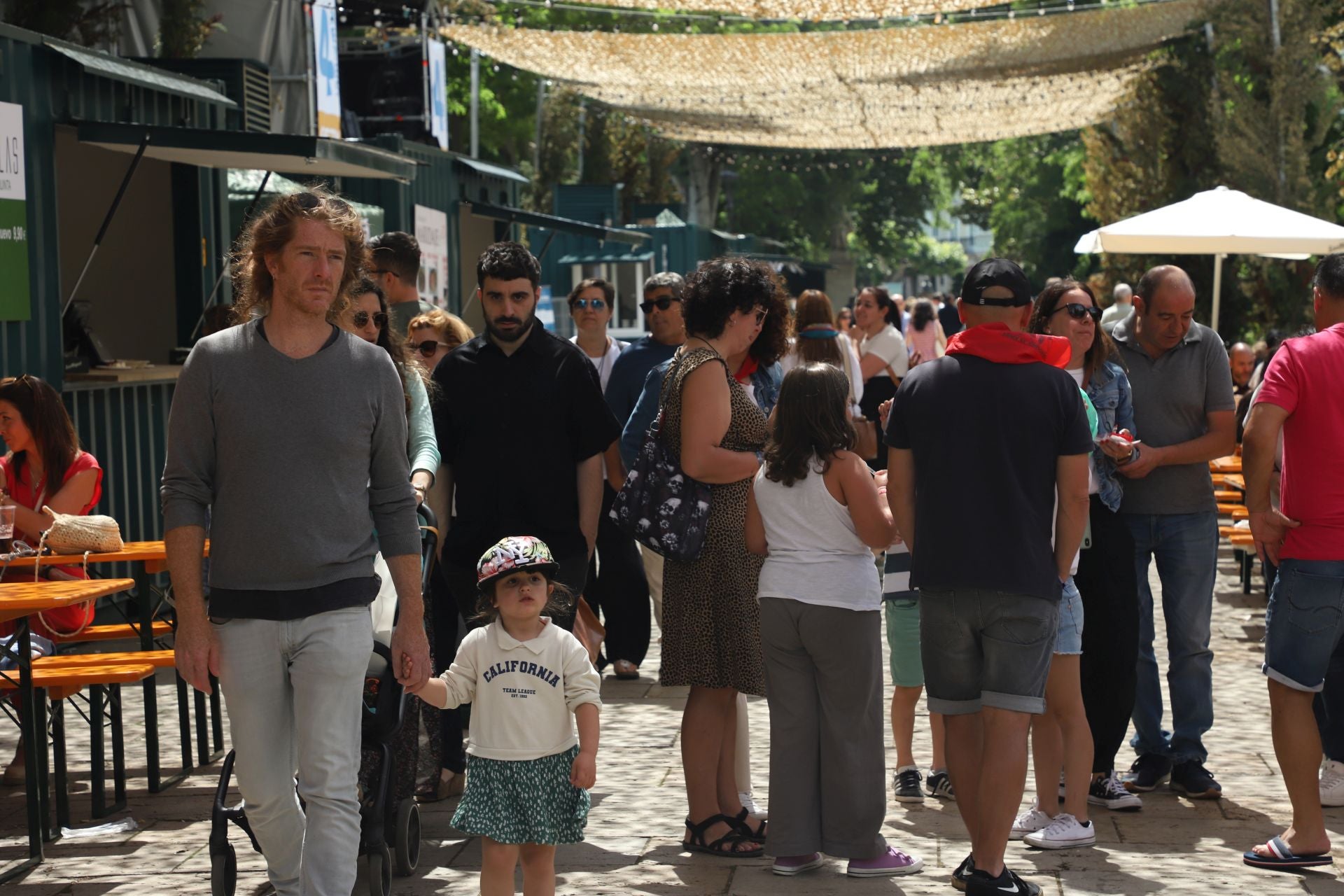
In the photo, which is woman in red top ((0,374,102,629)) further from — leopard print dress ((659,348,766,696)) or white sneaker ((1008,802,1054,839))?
white sneaker ((1008,802,1054,839))

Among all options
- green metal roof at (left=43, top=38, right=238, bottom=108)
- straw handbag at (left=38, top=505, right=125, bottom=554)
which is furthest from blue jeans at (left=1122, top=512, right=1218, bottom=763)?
green metal roof at (left=43, top=38, right=238, bottom=108)

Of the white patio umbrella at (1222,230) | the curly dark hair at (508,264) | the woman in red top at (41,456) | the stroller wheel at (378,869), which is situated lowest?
the stroller wheel at (378,869)

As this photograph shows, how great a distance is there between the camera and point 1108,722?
637 cm

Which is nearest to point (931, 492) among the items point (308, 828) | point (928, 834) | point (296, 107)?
point (928, 834)

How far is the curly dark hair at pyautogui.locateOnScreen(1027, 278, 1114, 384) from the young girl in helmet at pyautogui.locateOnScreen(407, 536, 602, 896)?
2434 mm

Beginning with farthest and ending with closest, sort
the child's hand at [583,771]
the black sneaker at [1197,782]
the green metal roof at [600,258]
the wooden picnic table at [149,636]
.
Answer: the green metal roof at [600,258] → the wooden picnic table at [149,636] → the black sneaker at [1197,782] → the child's hand at [583,771]

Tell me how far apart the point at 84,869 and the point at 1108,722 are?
11.6 feet

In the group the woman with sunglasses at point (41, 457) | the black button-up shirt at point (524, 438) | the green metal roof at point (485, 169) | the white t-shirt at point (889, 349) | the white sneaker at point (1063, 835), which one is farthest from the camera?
the green metal roof at point (485, 169)

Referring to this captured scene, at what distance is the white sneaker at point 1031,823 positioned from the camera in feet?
19.4

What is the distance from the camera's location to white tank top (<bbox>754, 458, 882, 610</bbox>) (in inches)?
209

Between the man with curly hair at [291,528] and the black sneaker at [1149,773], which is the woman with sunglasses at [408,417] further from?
the black sneaker at [1149,773]

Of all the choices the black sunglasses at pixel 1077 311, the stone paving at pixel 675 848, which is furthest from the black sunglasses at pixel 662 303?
the black sunglasses at pixel 1077 311

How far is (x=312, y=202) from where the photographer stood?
4.36 m

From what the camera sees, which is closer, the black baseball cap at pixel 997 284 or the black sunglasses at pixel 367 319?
the black baseball cap at pixel 997 284
